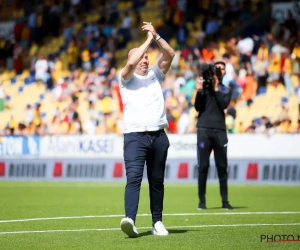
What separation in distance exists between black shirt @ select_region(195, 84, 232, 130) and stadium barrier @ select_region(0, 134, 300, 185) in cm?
821

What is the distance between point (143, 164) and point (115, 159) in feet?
50.1

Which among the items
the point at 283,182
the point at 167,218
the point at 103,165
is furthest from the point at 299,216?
the point at 103,165

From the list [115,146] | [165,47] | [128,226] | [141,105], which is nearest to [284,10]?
[115,146]

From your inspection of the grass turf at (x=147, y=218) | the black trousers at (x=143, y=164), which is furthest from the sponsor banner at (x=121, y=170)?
the black trousers at (x=143, y=164)

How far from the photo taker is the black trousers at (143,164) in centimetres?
1109

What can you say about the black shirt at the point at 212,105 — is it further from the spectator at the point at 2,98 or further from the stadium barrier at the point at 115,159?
the spectator at the point at 2,98

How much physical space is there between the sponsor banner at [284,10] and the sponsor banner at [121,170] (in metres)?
7.41

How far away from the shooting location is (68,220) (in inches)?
536

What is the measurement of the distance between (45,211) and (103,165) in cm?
1128

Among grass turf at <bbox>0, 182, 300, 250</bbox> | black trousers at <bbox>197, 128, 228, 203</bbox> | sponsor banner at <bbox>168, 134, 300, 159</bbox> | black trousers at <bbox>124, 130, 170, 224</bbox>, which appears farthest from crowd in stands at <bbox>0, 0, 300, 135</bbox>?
black trousers at <bbox>124, 130, 170, 224</bbox>

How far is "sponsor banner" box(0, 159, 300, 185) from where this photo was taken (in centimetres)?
2428

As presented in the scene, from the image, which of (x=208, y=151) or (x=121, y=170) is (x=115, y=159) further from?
(x=208, y=151)

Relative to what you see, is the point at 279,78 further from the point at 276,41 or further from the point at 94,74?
the point at 94,74

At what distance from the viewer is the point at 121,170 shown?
1041 inches
